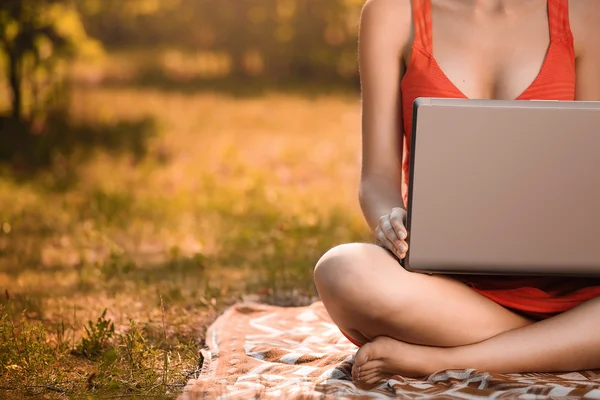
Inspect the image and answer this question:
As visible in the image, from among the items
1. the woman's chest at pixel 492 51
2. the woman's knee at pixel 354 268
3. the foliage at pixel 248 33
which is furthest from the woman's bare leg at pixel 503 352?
the foliage at pixel 248 33

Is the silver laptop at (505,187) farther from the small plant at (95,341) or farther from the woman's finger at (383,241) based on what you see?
the small plant at (95,341)

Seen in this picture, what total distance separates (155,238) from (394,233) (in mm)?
2965

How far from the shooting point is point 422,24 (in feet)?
8.50

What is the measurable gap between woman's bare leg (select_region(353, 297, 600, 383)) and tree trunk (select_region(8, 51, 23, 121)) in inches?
227

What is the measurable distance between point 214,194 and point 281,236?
163cm

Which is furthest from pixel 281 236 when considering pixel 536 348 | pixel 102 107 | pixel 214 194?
pixel 102 107

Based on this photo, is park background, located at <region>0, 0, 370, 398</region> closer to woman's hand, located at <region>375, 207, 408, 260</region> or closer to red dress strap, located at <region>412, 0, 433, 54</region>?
woman's hand, located at <region>375, 207, 408, 260</region>

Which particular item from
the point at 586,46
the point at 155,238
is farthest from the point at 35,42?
the point at 586,46

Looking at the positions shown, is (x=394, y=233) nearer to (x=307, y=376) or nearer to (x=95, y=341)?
(x=307, y=376)

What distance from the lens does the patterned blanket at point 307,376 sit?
2.18m

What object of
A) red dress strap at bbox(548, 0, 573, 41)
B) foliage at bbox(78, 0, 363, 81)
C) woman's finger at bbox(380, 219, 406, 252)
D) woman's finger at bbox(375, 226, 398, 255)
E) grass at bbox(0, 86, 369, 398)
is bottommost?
grass at bbox(0, 86, 369, 398)

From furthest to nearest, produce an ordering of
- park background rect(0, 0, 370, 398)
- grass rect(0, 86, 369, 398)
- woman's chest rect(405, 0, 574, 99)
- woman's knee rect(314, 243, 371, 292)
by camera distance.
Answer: park background rect(0, 0, 370, 398), grass rect(0, 86, 369, 398), woman's chest rect(405, 0, 574, 99), woman's knee rect(314, 243, 371, 292)

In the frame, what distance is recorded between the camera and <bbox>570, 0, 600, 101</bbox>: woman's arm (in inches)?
102

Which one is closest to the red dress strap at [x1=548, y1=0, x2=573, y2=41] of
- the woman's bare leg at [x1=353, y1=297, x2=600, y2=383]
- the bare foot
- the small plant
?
the woman's bare leg at [x1=353, y1=297, x2=600, y2=383]
